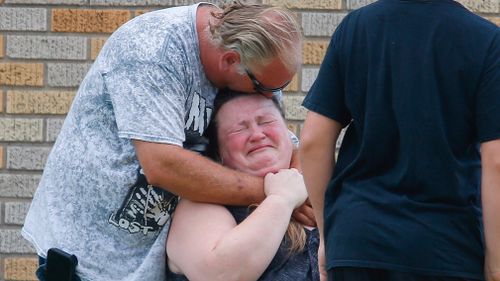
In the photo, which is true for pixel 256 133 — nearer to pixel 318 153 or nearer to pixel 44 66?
pixel 318 153

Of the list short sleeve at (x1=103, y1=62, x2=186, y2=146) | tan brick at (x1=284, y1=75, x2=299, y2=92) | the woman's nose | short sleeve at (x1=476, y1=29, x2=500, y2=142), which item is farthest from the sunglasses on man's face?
tan brick at (x1=284, y1=75, x2=299, y2=92)

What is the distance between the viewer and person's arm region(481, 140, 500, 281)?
8.29ft

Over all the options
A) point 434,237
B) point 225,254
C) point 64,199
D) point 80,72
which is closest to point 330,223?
point 434,237

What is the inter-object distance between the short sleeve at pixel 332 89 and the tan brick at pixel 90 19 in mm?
2119

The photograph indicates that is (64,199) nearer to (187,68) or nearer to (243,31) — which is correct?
(187,68)

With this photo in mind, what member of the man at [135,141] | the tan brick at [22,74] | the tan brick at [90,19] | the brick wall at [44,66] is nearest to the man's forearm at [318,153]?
the man at [135,141]

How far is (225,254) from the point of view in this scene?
312cm

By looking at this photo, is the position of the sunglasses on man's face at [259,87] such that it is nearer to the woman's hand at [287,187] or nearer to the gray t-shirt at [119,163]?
the gray t-shirt at [119,163]

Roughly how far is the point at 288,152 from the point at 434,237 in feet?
3.16

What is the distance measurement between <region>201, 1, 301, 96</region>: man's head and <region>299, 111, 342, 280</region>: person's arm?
19.1 inches

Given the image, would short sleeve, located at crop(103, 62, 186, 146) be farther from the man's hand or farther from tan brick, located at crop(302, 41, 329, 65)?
tan brick, located at crop(302, 41, 329, 65)

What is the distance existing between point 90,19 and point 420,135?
8.15ft

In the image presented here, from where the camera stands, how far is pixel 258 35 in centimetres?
323

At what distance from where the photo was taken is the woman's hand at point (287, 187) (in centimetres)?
326
